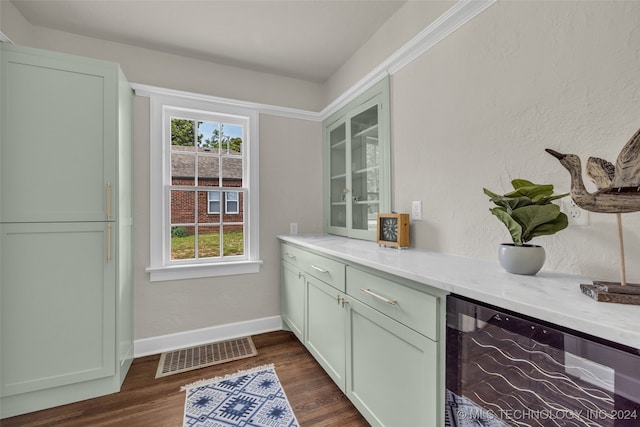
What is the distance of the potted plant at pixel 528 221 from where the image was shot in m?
1.05

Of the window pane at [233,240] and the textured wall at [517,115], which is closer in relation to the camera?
the textured wall at [517,115]

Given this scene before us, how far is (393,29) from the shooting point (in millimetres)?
2189

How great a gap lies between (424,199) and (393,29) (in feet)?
4.59

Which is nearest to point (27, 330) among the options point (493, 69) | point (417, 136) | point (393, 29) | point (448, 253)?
point (448, 253)

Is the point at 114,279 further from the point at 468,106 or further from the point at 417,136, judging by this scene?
the point at 468,106

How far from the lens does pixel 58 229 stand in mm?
1810

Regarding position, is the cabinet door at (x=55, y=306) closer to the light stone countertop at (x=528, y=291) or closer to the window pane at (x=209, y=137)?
the window pane at (x=209, y=137)

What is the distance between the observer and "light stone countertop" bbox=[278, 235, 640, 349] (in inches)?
25.3

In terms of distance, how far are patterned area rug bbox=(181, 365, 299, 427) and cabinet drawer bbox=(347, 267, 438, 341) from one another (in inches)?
34.8

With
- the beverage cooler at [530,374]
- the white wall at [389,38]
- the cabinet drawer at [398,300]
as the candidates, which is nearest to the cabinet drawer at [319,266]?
the cabinet drawer at [398,300]

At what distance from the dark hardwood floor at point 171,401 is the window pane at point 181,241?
36.1 inches

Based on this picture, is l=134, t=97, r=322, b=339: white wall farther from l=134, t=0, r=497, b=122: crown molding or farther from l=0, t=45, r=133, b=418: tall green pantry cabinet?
l=0, t=45, r=133, b=418: tall green pantry cabinet

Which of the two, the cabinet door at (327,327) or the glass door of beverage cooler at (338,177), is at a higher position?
the glass door of beverage cooler at (338,177)

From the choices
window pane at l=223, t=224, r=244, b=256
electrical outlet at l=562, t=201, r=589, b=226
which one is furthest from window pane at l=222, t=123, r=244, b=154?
electrical outlet at l=562, t=201, r=589, b=226
